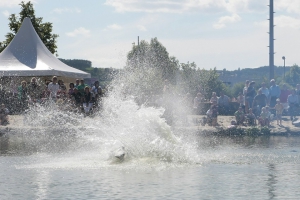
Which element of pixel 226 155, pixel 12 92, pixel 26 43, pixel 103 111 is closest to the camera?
pixel 226 155

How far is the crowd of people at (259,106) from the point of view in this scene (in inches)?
1271

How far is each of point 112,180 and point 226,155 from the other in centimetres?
622

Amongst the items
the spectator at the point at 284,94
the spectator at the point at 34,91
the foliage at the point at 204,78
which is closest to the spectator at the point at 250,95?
the spectator at the point at 284,94

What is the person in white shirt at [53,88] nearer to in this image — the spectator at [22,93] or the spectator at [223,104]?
the spectator at [22,93]

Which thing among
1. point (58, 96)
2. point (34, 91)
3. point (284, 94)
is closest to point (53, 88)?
point (58, 96)

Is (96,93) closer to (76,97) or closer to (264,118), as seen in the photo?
(76,97)

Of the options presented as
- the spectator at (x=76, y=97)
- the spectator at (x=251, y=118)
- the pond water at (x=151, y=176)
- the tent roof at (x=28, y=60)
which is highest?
the tent roof at (x=28, y=60)

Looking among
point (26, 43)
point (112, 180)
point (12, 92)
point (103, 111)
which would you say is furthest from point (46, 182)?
point (26, 43)

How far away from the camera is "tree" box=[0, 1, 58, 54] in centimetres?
Answer: 5056

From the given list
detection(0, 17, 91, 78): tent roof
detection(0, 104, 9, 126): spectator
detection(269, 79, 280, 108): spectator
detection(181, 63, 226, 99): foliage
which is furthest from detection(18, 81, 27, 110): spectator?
detection(181, 63, 226, 99): foliage

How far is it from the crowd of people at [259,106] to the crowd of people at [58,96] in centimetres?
481

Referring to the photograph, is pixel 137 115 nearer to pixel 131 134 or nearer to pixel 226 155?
pixel 131 134

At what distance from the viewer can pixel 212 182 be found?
1616 cm

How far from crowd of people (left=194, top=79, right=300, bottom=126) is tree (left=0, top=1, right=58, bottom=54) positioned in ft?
62.5
